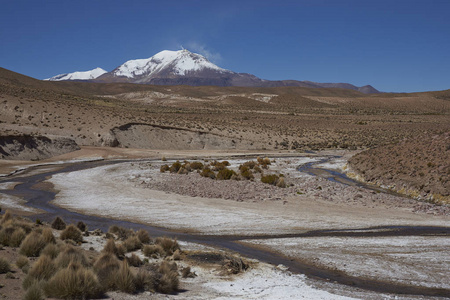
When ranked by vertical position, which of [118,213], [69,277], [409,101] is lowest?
[118,213]

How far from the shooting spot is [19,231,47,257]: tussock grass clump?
33.4 ft

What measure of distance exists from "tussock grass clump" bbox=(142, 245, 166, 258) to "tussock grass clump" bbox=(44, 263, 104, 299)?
135 inches

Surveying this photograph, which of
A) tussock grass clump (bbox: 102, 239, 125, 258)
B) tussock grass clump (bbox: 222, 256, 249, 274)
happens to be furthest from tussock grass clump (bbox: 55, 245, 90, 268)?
tussock grass clump (bbox: 222, 256, 249, 274)

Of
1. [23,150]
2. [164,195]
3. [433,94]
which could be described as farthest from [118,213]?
[433,94]

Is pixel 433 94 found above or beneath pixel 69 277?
above

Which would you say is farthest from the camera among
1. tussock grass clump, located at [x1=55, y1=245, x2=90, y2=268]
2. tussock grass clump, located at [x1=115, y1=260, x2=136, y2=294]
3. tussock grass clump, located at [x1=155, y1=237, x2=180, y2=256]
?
tussock grass clump, located at [x1=155, y1=237, x2=180, y2=256]

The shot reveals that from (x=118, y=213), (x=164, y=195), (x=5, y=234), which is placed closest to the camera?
(x=5, y=234)

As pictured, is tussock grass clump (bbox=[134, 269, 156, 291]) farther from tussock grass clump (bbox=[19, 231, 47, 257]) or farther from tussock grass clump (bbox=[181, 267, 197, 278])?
tussock grass clump (bbox=[19, 231, 47, 257])

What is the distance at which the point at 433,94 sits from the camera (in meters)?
187

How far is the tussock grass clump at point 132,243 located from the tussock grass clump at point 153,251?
517 millimetres

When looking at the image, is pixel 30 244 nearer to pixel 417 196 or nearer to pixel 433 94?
pixel 417 196

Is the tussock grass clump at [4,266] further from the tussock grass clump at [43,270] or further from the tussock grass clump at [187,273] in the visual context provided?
the tussock grass clump at [187,273]

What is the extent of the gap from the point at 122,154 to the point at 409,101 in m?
132

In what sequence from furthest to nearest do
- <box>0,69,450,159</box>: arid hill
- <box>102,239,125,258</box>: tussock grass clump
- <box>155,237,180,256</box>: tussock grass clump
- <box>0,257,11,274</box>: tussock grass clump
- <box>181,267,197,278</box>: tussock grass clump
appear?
<box>0,69,450,159</box>: arid hill, <box>155,237,180,256</box>: tussock grass clump, <box>102,239,125,258</box>: tussock grass clump, <box>181,267,197,278</box>: tussock grass clump, <box>0,257,11,274</box>: tussock grass clump
